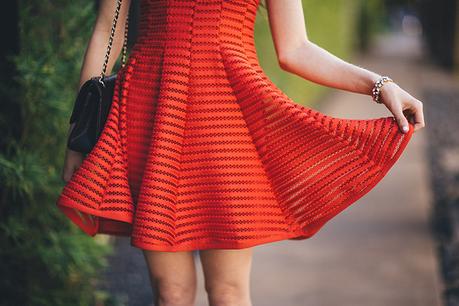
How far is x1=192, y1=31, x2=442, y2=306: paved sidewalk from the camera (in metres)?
3.49

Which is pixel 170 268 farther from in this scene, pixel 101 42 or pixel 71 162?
pixel 101 42

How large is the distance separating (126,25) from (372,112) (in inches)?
331

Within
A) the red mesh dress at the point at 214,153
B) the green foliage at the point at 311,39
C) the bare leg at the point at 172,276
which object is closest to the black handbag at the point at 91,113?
the red mesh dress at the point at 214,153

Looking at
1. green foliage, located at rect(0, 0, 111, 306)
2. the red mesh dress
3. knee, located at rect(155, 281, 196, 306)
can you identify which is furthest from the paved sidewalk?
the red mesh dress

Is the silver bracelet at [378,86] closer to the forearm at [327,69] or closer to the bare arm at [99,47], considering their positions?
the forearm at [327,69]

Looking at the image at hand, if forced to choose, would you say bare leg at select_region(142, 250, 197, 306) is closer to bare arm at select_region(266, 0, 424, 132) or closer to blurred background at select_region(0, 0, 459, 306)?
bare arm at select_region(266, 0, 424, 132)

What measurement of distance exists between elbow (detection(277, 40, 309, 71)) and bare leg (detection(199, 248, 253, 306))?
1.83ft

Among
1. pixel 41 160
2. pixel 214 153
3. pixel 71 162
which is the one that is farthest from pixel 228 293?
pixel 41 160

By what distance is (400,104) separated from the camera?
5.70ft

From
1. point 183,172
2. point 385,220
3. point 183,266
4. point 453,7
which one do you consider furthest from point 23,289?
point 453,7

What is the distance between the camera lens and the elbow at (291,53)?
1883mm

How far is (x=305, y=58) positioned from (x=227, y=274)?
0.66m

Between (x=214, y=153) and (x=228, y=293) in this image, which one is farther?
(x=228, y=293)

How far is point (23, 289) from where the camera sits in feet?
8.92
